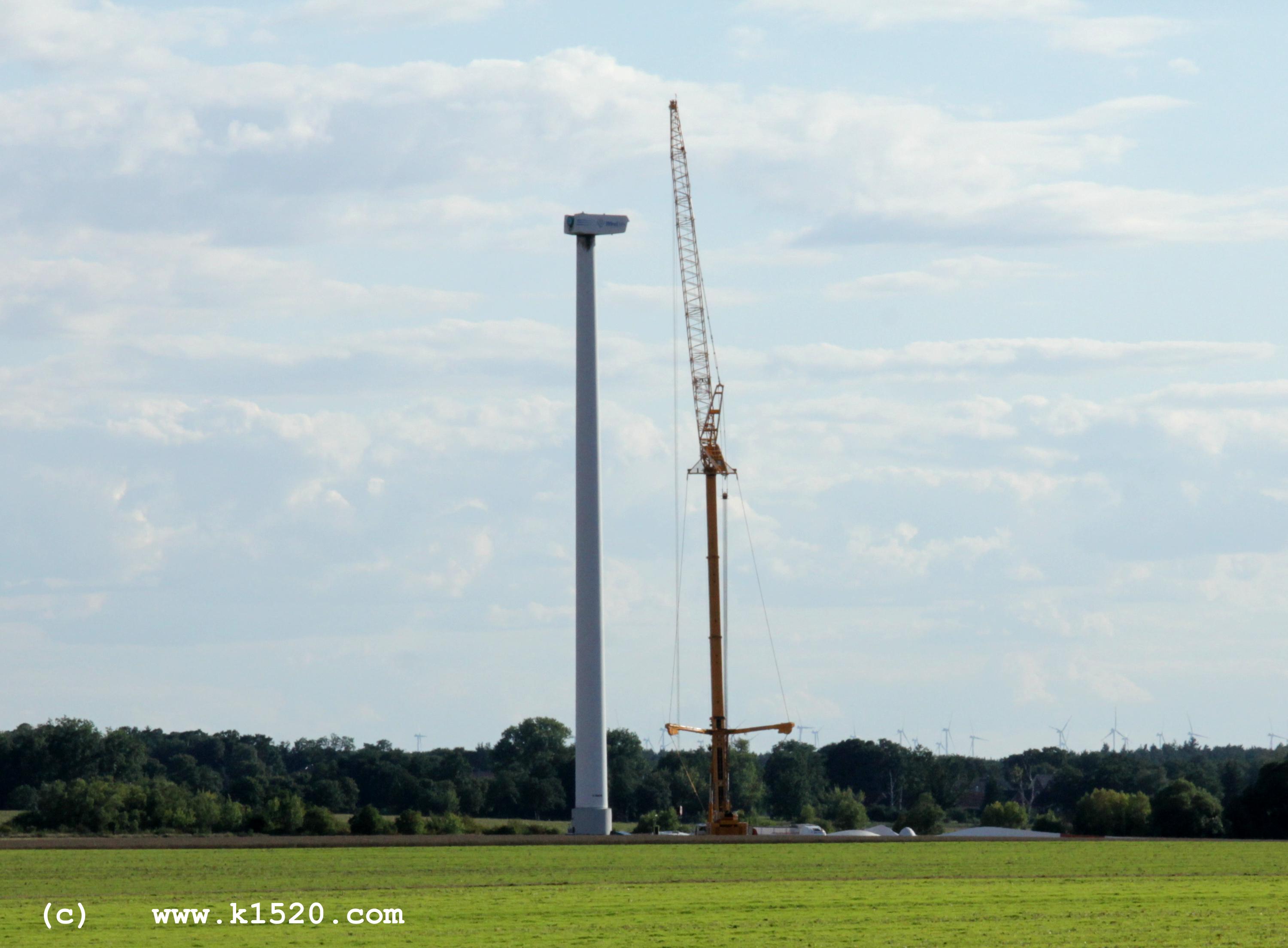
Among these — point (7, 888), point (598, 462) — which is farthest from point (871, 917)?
point (598, 462)

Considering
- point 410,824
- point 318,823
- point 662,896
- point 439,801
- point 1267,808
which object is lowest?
point 662,896

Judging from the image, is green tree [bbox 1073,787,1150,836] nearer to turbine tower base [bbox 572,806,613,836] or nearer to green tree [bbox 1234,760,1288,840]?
green tree [bbox 1234,760,1288,840]

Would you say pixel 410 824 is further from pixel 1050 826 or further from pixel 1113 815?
pixel 1050 826

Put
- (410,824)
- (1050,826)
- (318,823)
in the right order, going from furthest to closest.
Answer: (1050,826), (410,824), (318,823)

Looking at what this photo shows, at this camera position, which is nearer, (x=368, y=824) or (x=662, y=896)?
(x=662, y=896)

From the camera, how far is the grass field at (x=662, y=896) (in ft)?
158

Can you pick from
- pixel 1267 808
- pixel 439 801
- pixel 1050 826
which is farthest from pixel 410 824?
pixel 1050 826

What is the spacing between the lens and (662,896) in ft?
204

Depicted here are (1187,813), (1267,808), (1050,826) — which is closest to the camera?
(1267,808)

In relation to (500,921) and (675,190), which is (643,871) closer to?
(500,921)

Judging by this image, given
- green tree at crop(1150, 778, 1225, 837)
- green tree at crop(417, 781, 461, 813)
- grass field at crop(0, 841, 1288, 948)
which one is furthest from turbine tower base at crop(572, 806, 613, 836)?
green tree at crop(417, 781, 461, 813)

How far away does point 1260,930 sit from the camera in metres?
50.2

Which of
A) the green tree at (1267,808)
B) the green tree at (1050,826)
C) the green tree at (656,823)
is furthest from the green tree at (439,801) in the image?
the green tree at (1267,808)

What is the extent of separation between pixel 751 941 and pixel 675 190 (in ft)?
412
